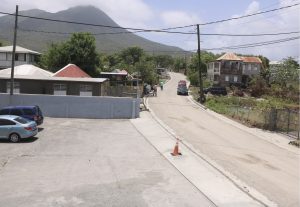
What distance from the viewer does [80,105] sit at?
117 feet

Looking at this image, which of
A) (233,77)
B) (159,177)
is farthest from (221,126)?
(233,77)

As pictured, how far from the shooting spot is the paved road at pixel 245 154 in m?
17.3

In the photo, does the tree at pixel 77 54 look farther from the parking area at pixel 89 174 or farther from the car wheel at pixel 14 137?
the car wheel at pixel 14 137

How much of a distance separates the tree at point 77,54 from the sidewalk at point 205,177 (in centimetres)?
3854

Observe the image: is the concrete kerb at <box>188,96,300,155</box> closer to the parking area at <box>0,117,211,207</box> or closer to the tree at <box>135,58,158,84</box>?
the parking area at <box>0,117,211,207</box>

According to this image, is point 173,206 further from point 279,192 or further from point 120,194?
point 279,192

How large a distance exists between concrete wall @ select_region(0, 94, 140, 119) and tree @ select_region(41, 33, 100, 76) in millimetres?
29219

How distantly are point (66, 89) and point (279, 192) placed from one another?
92.3 ft

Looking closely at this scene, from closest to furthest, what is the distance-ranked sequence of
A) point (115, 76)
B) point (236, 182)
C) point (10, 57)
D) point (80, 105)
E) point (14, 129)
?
point (236, 182) → point (14, 129) → point (80, 105) → point (10, 57) → point (115, 76)

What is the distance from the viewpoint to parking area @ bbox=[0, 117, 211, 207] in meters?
14.3

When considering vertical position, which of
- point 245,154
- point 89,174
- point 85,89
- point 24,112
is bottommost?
point 89,174

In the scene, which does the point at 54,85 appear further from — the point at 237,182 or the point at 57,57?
the point at 237,182

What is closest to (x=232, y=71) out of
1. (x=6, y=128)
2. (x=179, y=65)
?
(x=6, y=128)

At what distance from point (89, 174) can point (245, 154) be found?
10072 millimetres
